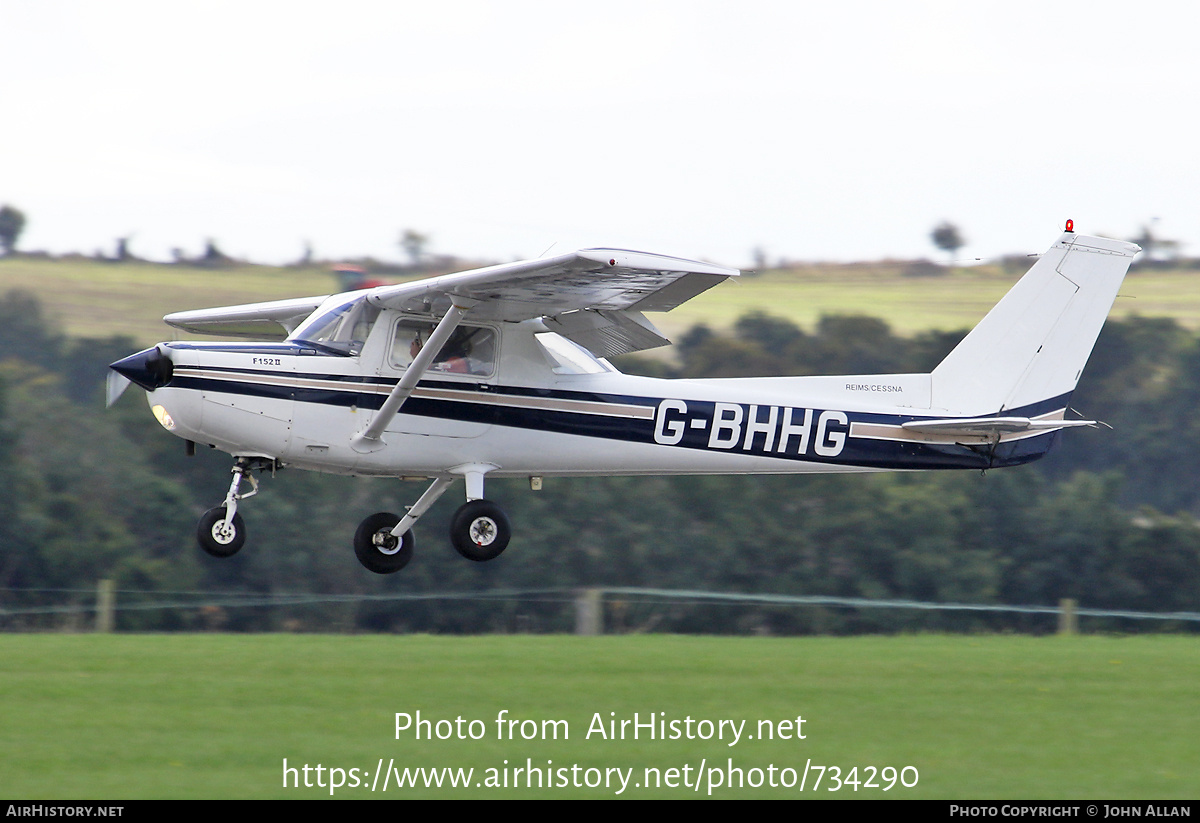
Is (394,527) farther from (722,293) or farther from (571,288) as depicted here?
(722,293)

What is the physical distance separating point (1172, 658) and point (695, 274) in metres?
7.53

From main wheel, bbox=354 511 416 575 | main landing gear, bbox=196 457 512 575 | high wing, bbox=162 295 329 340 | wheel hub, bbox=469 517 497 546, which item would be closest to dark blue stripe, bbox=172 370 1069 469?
main landing gear, bbox=196 457 512 575

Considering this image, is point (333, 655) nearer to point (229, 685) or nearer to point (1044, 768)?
point (229, 685)

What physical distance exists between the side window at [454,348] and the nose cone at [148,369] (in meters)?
1.85

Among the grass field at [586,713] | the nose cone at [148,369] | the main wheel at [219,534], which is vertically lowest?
the grass field at [586,713]

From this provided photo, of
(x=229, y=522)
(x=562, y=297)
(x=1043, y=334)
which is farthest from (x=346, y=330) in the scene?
(x=1043, y=334)

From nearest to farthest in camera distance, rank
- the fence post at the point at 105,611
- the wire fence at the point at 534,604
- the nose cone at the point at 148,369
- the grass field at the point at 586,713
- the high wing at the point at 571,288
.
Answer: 1. the grass field at the point at 586,713
2. the high wing at the point at 571,288
3. the nose cone at the point at 148,369
4. the wire fence at the point at 534,604
5. the fence post at the point at 105,611

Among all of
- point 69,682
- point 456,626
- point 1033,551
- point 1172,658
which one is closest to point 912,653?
point 1172,658

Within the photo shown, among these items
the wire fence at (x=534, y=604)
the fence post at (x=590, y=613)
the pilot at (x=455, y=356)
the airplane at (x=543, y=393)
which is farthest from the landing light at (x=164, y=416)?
the fence post at (x=590, y=613)

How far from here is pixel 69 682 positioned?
11797 millimetres

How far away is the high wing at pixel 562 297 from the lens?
34.9 feet

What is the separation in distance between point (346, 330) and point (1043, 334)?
22.2ft

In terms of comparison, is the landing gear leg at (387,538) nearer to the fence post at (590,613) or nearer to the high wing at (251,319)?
the high wing at (251,319)

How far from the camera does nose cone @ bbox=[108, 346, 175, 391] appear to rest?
1173cm
